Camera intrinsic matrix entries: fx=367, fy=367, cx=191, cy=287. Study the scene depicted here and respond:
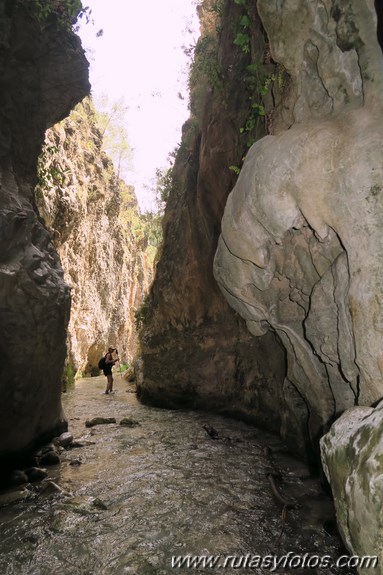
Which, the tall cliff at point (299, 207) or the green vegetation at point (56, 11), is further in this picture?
the green vegetation at point (56, 11)

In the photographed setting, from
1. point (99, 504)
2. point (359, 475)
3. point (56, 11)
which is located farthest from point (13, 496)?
point (56, 11)

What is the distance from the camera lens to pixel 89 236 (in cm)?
2483

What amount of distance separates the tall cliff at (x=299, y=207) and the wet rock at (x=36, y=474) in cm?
505

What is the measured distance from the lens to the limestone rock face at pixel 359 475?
2697 millimetres

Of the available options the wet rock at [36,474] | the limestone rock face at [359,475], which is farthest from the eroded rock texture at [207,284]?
the limestone rock face at [359,475]

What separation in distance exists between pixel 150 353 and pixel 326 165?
1192cm

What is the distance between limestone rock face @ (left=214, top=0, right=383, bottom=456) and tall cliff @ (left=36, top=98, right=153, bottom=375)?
1274cm

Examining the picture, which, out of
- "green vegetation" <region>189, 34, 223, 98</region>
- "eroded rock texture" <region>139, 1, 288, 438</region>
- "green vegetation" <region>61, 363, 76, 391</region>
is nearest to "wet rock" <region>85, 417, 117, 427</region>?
"eroded rock texture" <region>139, 1, 288, 438</region>

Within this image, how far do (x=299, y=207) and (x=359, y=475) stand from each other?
3190 mm

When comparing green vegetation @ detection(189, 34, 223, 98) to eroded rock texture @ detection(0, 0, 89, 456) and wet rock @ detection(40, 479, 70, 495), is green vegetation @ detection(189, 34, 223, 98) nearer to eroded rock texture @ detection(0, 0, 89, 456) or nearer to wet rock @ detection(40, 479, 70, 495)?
eroded rock texture @ detection(0, 0, 89, 456)

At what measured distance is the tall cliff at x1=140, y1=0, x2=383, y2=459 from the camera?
4.04 m

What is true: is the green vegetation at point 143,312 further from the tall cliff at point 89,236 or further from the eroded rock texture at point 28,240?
the eroded rock texture at point 28,240

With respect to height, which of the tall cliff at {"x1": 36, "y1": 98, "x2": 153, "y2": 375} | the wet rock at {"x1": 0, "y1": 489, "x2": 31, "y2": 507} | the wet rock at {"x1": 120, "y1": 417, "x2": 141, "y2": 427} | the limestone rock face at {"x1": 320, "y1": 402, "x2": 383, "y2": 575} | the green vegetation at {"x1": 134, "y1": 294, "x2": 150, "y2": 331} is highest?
the tall cliff at {"x1": 36, "y1": 98, "x2": 153, "y2": 375}

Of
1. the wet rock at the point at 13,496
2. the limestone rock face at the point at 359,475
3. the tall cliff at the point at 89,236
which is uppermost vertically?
the tall cliff at the point at 89,236
